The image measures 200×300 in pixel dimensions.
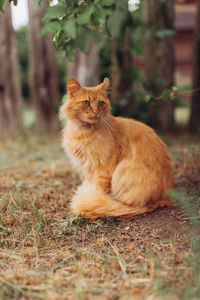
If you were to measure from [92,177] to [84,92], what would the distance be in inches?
29.2

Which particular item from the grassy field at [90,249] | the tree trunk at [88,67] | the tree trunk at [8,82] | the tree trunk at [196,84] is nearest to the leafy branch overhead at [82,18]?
the grassy field at [90,249]

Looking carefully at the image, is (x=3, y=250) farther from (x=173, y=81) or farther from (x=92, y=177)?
(x=173, y=81)

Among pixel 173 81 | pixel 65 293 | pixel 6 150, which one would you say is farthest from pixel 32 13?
pixel 65 293

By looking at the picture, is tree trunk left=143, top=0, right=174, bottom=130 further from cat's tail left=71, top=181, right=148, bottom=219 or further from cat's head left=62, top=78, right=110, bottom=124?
cat's tail left=71, top=181, right=148, bottom=219

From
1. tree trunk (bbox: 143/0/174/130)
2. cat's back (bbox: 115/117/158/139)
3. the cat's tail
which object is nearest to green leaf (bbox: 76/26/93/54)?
cat's back (bbox: 115/117/158/139)

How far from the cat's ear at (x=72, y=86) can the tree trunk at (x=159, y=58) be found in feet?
8.38

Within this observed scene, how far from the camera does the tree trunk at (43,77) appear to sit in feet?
16.6

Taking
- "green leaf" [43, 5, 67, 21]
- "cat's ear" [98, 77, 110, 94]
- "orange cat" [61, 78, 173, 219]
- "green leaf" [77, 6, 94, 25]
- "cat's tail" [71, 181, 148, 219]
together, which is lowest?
"cat's tail" [71, 181, 148, 219]

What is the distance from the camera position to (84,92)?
2.29 meters

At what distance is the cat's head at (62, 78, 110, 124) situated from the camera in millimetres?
2252

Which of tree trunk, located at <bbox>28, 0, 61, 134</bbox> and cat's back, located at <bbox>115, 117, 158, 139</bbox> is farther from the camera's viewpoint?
tree trunk, located at <bbox>28, 0, 61, 134</bbox>

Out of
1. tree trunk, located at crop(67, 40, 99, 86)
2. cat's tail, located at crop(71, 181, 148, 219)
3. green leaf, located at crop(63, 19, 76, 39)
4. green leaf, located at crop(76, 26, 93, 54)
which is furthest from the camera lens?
tree trunk, located at crop(67, 40, 99, 86)

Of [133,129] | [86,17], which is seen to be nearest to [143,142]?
[133,129]

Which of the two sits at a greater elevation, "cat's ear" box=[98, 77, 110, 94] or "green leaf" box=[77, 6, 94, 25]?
"green leaf" box=[77, 6, 94, 25]
